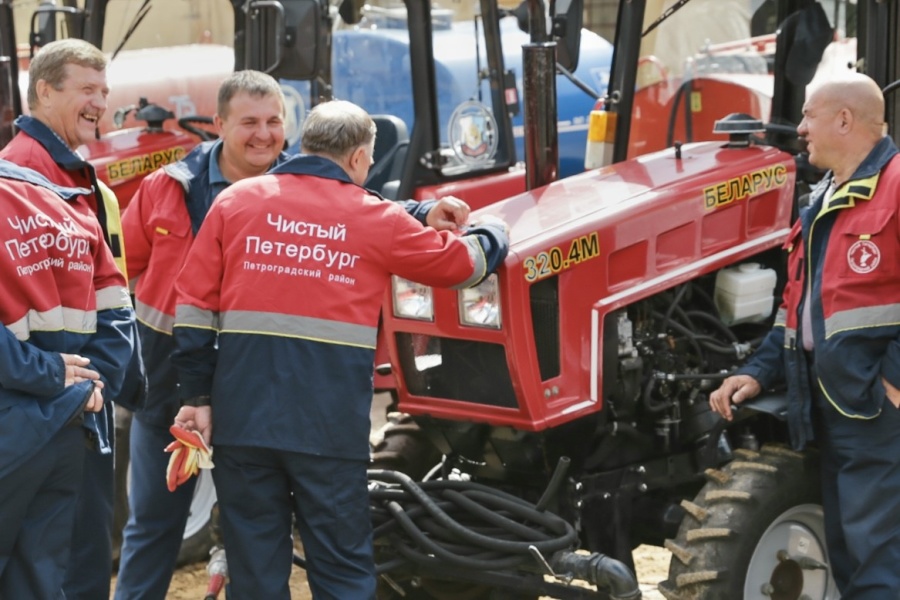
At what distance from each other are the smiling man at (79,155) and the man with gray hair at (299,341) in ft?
1.02

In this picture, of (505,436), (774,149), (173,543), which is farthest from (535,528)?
(774,149)

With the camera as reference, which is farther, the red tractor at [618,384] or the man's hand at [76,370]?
the red tractor at [618,384]

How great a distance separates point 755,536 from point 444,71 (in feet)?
Result: 10.4

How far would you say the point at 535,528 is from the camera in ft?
14.9

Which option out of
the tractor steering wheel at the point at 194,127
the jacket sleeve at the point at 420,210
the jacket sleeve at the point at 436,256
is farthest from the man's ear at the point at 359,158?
the tractor steering wheel at the point at 194,127

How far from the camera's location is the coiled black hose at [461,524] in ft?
14.7

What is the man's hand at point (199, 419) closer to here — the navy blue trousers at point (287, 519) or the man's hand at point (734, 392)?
the navy blue trousers at point (287, 519)

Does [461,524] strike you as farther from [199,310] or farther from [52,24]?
[52,24]

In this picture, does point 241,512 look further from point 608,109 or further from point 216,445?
point 608,109

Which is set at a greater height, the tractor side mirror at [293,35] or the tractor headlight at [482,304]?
the tractor side mirror at [293,35]

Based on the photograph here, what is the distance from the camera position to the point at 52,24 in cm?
812

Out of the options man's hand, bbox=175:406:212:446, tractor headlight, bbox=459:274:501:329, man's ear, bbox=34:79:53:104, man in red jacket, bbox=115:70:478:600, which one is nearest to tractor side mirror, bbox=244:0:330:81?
man in red jacket, bbox=115:70:478:600

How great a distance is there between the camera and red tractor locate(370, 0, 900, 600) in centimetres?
455

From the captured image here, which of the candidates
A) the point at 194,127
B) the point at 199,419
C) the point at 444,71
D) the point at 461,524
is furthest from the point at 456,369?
the point at 194,127
